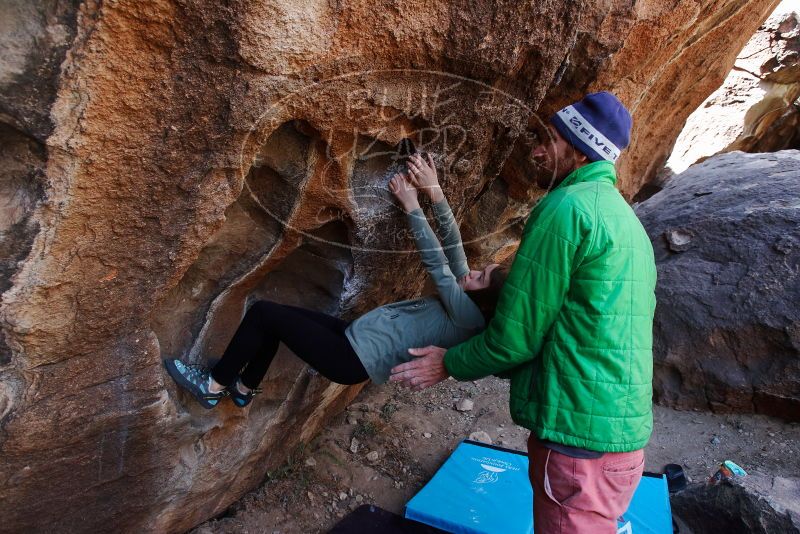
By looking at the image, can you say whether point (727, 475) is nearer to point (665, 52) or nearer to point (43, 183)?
point (665, 52)

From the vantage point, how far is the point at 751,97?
8.96 metres

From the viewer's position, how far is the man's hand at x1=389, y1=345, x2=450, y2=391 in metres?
2.24

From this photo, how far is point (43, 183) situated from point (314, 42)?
0.88 m

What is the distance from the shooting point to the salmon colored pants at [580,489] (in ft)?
6.27

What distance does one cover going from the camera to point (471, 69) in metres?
2.44

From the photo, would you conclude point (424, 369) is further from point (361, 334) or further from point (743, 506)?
point (743, 506)

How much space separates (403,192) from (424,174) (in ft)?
0.41

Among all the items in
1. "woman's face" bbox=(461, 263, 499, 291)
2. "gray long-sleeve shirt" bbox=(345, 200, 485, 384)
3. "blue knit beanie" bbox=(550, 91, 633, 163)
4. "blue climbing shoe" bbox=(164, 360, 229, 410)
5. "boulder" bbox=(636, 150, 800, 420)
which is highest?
"blue knit beanie" bbox=(550, 91, 633, 163)

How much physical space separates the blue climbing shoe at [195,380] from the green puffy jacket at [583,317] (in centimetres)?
123

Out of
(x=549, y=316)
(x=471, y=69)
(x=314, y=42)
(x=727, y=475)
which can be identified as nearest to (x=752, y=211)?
(x=727, y=475)

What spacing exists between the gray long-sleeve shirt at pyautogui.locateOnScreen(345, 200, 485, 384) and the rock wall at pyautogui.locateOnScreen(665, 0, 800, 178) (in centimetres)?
684

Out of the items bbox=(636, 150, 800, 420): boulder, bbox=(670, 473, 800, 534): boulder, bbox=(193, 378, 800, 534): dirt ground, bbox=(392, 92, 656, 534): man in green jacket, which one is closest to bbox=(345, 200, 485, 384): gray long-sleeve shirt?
bbox=(392, 92, 656, 534): man in green jacket

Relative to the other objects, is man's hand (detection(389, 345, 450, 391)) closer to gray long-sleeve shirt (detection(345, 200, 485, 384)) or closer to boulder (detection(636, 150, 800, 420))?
gray long-sleeve shirt (detection(345, 200, 485, 384))

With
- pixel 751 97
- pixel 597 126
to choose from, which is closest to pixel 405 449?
pixel 597 126
